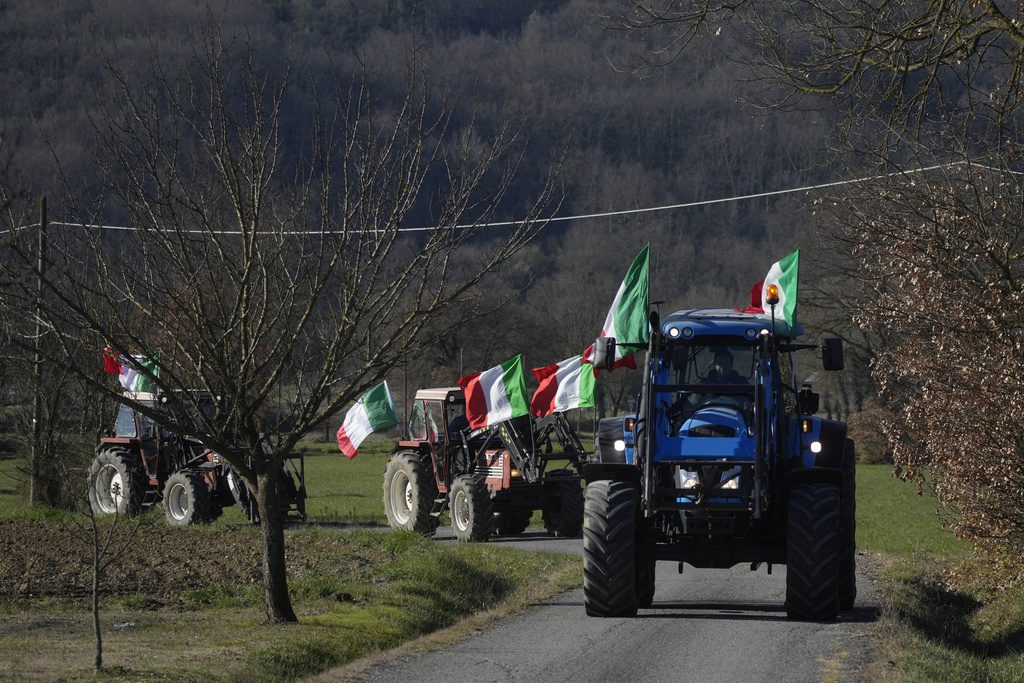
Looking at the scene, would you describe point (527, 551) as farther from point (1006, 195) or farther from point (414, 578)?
point (1006, 195)

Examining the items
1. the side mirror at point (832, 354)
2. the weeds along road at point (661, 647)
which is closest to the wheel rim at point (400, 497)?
the weeds along road at point (661, 647)

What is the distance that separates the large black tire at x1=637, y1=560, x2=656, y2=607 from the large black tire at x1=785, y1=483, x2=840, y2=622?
1636 mm

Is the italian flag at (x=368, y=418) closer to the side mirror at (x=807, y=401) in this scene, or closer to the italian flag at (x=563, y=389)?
the italian flag at (x=563, y=389)

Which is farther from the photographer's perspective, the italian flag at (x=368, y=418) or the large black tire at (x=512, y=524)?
the large black tire at (x=512, y=524)

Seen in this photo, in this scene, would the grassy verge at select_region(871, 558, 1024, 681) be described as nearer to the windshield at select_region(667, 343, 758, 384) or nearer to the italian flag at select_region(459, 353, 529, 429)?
the windshield at select_region(667, 343, 758, 384)

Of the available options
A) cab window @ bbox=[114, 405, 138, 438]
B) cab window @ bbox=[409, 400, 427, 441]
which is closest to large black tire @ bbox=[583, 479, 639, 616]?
cab window @ bbox=[409, 400, 427, 441]

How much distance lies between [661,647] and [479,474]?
38.8 ft

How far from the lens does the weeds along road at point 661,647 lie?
388 inches

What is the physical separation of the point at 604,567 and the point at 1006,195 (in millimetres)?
6166

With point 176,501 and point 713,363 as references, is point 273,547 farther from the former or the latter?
point 176,501

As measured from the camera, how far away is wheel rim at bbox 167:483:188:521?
79.7 feet

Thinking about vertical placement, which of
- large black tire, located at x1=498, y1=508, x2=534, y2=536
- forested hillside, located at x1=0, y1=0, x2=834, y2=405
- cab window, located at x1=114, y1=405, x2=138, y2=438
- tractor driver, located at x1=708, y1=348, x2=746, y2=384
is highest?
forested hillside, located at x1=0, y1=0, x2=834, y2=405

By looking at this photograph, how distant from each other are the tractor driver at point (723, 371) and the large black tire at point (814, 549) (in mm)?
1210

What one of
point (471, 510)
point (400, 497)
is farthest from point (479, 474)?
point (400, 497)
